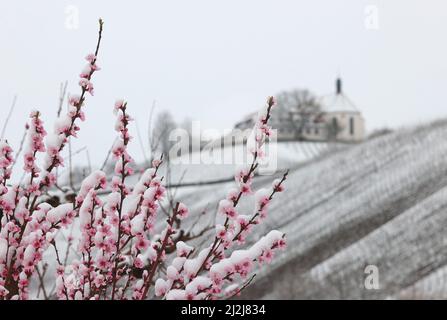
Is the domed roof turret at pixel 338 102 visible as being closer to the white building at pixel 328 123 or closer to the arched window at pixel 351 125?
the white building at pixel 328 123

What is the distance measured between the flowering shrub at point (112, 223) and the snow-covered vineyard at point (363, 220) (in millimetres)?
10142

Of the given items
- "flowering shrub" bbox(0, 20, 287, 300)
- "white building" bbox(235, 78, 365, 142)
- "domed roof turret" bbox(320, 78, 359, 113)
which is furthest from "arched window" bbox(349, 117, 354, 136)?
"flowering shrub" bbox(0, 20, 287, 300)

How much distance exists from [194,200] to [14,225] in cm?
2243

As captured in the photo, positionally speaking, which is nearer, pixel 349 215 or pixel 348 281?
pixel 348 281

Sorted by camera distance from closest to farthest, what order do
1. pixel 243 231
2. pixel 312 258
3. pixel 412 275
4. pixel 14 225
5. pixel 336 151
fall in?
pixel 243 231 < pixel 14 225 < pixel 412 275 < pixel 312 258 < pixel 336 151

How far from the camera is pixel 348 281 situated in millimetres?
13688

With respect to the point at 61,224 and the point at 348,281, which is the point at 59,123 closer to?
the point at 61,224

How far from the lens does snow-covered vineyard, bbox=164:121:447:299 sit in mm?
13539

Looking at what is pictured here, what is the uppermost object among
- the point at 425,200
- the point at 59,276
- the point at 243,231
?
the point at 243,231

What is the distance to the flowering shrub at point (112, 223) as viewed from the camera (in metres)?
2.10

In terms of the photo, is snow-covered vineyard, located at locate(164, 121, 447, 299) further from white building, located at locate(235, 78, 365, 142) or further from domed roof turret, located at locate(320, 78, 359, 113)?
domed roof turret, located at locate(320, 78, 359, 113)

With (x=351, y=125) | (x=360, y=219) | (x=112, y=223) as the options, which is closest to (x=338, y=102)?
(x=351, y=125)

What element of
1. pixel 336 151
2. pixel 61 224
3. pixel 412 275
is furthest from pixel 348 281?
pixel 336 151

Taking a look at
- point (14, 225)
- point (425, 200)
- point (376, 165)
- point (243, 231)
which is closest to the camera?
point (243, 231)
